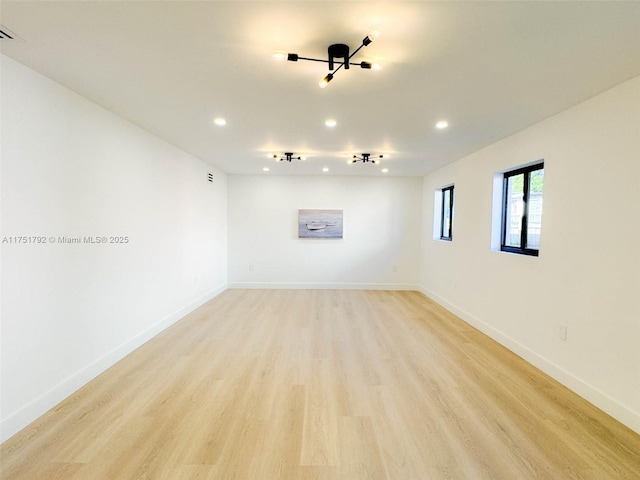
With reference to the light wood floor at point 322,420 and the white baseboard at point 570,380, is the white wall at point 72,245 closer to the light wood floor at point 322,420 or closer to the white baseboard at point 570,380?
the light wood floor at point 322,420

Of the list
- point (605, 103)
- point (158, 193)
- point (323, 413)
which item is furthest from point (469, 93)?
point (158, 193)

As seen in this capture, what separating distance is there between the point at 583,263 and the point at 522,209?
3.61ft

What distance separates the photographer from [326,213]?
636cm

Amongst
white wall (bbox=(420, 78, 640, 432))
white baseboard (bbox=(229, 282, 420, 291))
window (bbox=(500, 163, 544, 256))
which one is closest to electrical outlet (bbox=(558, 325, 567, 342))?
white wall (bbox=(420, 78, 640, 432))

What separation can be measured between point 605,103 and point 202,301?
216 inches

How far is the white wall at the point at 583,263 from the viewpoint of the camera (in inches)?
83.3

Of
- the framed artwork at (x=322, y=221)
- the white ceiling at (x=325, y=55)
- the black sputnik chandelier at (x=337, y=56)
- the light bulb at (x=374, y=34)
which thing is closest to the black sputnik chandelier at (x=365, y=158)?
the white ceiling at (x=325, y=55)

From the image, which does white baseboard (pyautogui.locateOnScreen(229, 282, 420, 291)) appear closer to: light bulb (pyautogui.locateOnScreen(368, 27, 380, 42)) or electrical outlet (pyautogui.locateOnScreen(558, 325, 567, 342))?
electrical outlet (pyautogui.locateOnScreen(558, 325, 567, 342))

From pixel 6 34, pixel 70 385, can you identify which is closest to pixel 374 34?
pixel 6 34

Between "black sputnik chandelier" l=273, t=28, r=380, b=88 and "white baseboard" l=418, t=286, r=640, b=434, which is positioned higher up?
"black sputnik chandelier" l=273, t=28, r=380, b=88

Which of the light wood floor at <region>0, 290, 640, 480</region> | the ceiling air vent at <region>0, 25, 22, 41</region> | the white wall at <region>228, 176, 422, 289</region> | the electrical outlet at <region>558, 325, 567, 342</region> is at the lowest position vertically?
the light wood floor at <region>0, 290, 640, 480</region>

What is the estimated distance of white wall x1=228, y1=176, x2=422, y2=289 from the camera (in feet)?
20.8

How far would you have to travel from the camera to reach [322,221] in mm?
6359

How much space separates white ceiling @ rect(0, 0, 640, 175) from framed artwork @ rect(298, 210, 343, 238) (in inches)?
126
